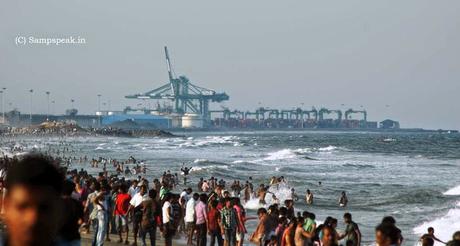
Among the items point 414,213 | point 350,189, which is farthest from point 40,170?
point 350,189

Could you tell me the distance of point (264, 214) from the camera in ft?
38.2

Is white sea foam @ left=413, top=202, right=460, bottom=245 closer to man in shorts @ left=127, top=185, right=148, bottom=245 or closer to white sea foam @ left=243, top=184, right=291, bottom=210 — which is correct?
white sea foam @ left=243, top=184, right=291, bottom=210

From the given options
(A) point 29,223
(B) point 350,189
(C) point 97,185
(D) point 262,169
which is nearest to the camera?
(A) point 29,223

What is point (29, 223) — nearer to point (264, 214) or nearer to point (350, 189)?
point (264, 214)

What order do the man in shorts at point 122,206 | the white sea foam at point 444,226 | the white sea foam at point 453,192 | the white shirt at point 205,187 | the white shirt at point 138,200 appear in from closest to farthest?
the white shirt at point 138,200
the man in shorts at point 122,206
the white sea foam at point 444,226
the white shirt at point 205,187
the white sea foam at point 453,192

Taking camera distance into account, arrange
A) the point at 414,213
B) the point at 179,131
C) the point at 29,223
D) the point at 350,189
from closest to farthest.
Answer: the point at 29,223 → the point at 414,213 → the point at 350,189 → the point at 179,131

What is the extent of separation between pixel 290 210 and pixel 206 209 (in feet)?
3.82

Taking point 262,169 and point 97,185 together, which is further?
point 262,169

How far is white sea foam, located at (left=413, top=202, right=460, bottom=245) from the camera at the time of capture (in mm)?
17994

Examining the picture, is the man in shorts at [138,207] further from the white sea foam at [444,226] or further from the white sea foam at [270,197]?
the white sea foam at [270,197]

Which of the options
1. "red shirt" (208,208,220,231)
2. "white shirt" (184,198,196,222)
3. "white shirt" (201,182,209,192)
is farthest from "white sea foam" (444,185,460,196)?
"red shirt" (208,208,220,231)

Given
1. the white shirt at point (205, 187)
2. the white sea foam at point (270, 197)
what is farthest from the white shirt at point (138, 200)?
the white shirt at point (205, 187)

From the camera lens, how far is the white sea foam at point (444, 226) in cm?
1799

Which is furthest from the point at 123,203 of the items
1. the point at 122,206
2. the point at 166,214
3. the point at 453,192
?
the point at 453,192
